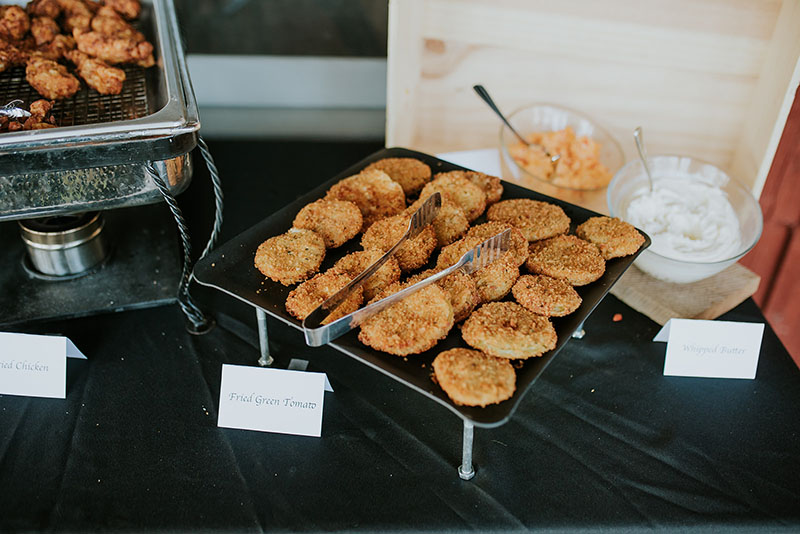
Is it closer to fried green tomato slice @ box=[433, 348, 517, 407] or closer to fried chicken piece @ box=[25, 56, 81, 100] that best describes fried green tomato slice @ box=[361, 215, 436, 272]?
fried green tomato slice @ box=[433, 348, 517, 407]

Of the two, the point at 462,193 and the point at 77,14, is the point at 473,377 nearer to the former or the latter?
the point at 462,193

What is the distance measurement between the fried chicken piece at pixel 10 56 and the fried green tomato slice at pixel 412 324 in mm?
1021

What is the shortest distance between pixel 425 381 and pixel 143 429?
561 mm

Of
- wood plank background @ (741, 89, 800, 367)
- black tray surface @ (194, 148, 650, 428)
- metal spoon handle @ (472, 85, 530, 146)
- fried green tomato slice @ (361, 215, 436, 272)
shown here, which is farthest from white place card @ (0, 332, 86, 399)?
wood plank background @ (741, 89, 800, 367)

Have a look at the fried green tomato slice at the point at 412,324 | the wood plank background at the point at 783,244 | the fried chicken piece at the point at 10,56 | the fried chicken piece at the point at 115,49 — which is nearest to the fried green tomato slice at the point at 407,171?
the fried green tomato slice at the point at 412,324

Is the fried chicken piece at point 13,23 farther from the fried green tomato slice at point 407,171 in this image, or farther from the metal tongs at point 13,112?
the fried green tomato slice at point 407,171

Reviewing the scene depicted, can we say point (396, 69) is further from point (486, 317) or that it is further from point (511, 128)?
point (486, 317)

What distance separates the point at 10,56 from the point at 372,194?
33.4 inches

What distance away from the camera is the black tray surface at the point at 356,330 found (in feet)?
2.81

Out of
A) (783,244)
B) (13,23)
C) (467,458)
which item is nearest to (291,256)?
(467,458)

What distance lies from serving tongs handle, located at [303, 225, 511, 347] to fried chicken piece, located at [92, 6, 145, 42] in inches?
37.2

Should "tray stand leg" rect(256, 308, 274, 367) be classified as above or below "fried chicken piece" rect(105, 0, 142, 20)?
below

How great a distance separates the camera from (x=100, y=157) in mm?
962

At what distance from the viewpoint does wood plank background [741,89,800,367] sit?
1.73 meters
